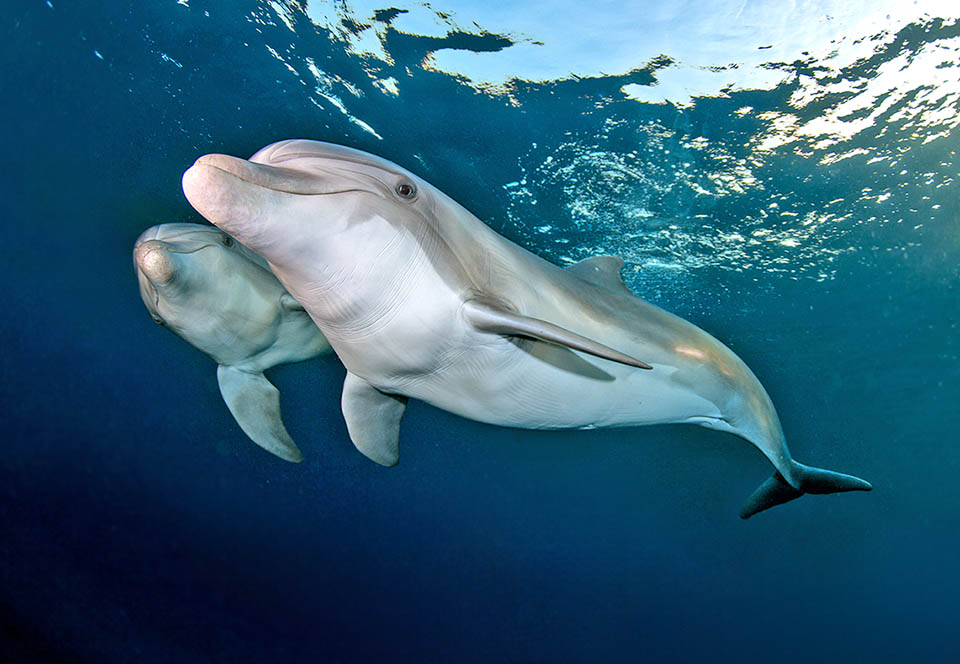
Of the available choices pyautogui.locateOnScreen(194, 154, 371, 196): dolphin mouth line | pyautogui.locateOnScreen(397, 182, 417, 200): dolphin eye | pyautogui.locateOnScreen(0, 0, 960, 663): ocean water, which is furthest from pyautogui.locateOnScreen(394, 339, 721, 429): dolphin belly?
pyautogui.locateOnScreen(0, 0, 960, 663): ocean water

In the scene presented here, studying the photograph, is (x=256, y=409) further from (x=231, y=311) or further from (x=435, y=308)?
(x=435, y=308)

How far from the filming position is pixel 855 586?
3000 inches

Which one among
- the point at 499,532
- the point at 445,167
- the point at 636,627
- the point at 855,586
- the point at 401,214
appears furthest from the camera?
the point at 855,586

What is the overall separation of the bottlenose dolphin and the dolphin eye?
2.67m

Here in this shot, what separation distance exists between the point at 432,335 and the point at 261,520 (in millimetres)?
32454

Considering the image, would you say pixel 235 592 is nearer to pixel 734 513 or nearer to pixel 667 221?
pixel 667 221

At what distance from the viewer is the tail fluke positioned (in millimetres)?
4801

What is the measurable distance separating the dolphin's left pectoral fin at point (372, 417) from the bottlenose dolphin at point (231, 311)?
4.50ft

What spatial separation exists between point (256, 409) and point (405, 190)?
3.84 meters

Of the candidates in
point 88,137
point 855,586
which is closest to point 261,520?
point 88,137

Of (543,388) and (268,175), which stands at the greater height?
(268,175)

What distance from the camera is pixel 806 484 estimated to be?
15.9 feet

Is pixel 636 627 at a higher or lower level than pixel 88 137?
lower

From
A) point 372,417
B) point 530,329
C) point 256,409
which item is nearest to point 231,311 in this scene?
point 256,409
